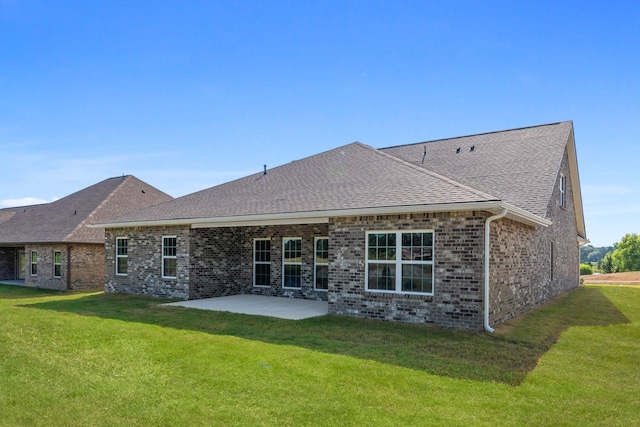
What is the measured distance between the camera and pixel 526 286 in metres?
12.8

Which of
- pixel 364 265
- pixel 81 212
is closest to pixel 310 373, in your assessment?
pixel 364 265

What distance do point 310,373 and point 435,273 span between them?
4465 millimetres

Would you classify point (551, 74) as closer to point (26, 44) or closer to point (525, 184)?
point (525, 184)

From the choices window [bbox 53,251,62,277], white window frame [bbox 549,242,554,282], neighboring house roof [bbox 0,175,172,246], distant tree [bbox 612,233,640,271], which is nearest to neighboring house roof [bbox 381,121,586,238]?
white window frame [bbox 549,242,554,282]

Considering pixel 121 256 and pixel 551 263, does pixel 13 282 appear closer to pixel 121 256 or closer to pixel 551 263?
pixel 121 256

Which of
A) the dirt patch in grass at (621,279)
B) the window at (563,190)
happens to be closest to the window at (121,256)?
the window at (563,190)

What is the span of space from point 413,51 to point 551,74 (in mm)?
4318

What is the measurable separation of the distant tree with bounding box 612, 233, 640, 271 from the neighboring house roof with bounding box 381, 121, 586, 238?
74.7 meters

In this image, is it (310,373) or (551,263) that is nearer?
(310,373)

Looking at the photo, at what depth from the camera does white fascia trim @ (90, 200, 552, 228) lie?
9227 millimetres

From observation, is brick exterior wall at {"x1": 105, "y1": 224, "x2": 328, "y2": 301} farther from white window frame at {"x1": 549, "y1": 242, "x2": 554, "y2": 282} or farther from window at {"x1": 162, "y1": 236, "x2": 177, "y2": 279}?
white window frame at {"x1": 549, "y1": 242, "x2": 554, "y2": 282}

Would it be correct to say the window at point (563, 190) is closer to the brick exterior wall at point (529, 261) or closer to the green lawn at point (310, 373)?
the brick exterior wall at point (529, 261)

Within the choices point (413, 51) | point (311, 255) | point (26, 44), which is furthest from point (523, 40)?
point (26, 44)

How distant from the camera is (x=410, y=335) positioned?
8.98 metres
